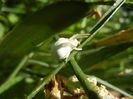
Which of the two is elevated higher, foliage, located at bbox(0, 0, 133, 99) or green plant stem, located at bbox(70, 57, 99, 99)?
foliage, located at bbox(0, 0, 133, 99)

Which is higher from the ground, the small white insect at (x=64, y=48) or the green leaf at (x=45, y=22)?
the green leaf at (x=45, y=22)

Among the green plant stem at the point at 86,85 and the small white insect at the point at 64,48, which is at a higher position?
the small white insect at the point at 64,48

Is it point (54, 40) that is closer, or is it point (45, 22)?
point (45, 22)

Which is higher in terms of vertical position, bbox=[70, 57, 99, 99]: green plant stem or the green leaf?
the green leaf

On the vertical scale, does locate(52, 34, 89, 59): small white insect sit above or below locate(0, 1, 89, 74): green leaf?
below

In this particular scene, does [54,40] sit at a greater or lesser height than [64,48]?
greater

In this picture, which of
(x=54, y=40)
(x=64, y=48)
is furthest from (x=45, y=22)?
(x=54, y=40)

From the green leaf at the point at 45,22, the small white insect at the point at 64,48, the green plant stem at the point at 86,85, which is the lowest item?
the green plant stem at the point at 86,85

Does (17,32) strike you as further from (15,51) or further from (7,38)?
(15,51)

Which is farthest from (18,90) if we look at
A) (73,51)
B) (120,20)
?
(120,20)

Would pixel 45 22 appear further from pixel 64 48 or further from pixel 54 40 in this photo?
pixel 54 40

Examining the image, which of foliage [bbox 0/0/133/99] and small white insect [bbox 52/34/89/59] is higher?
foliage [bbox 0/0/133/99]

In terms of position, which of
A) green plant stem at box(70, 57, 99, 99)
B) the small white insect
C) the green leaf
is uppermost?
the green leaf

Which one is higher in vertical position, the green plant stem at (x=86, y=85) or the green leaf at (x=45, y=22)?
the green leaf at (x=45, y=22)
